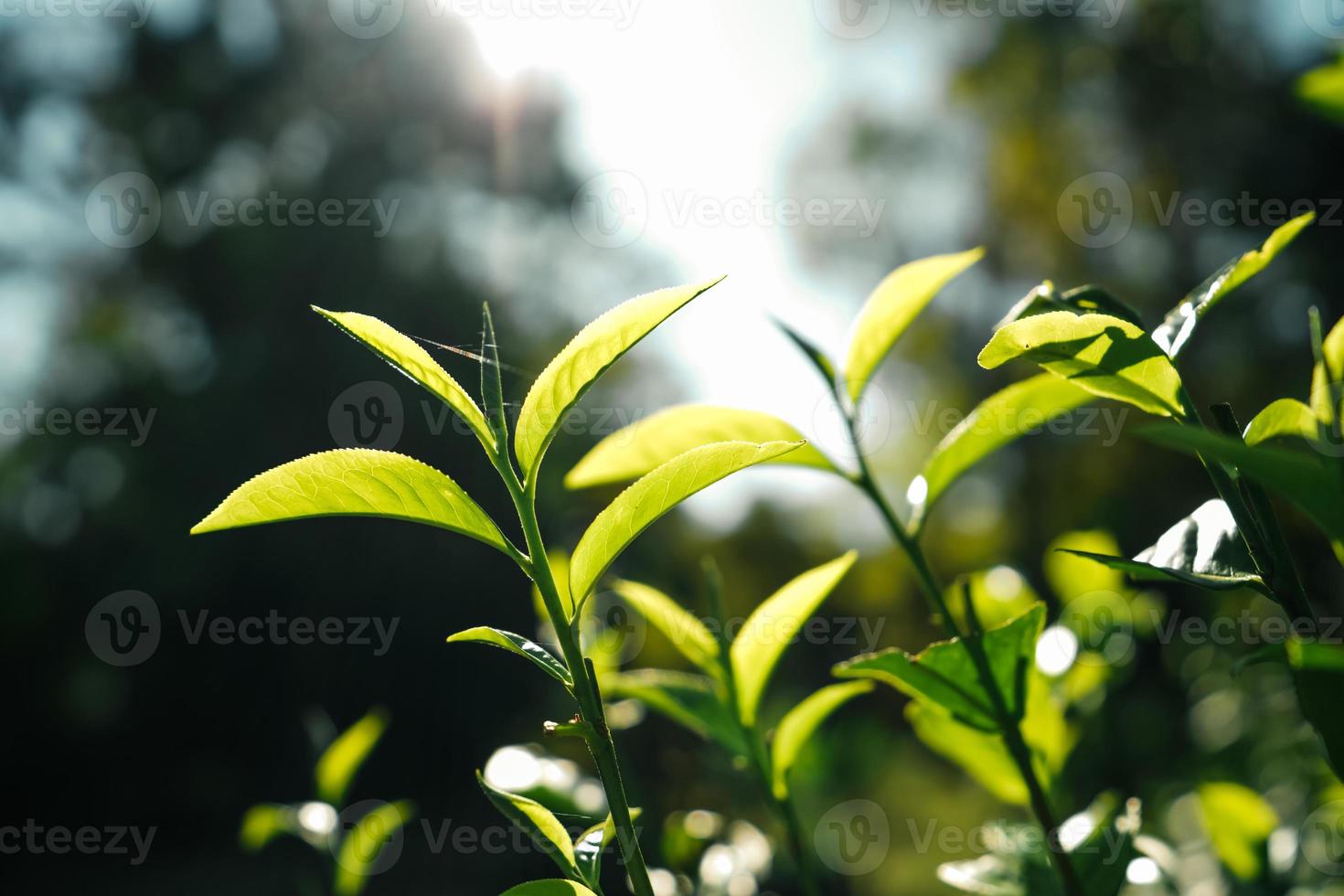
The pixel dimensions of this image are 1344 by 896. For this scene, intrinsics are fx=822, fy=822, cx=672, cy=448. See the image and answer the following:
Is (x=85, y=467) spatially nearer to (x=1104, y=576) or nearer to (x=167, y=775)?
(x=167, y=775)

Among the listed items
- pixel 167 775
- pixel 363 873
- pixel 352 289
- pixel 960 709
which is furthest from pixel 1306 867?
pixel 167 775

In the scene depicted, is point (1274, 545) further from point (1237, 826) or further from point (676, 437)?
point (1237, 826)

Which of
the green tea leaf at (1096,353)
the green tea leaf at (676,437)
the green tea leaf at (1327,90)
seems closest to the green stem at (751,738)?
the green tea leaf at (676,437)

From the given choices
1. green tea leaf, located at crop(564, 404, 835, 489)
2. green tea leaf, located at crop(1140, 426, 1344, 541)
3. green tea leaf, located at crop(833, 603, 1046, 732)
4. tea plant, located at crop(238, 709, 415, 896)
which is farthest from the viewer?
tea plant, located at crop(238, 709, 415, 896)

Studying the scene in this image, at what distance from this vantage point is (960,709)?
63 centimetres

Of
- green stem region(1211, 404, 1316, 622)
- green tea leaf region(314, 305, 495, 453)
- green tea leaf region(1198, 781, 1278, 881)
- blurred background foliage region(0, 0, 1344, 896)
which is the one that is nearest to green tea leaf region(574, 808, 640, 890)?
green tea leaf region(314, 305, 495, 453)

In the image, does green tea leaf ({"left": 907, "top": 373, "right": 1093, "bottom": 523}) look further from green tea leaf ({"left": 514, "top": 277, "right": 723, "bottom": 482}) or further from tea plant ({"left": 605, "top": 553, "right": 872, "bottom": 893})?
green tea leaf ({"left": 514, "top": 277, "right": 723, "bottom": 482})

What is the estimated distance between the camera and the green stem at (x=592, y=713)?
0.47 meters

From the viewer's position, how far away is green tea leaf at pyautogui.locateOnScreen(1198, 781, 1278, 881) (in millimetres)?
876

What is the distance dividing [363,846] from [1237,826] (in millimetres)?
933

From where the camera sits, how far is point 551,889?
1.62 feet

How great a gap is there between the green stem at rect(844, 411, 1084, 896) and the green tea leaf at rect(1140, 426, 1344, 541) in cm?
24

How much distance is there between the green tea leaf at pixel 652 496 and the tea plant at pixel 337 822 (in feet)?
1.55

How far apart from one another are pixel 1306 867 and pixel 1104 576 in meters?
0.35
